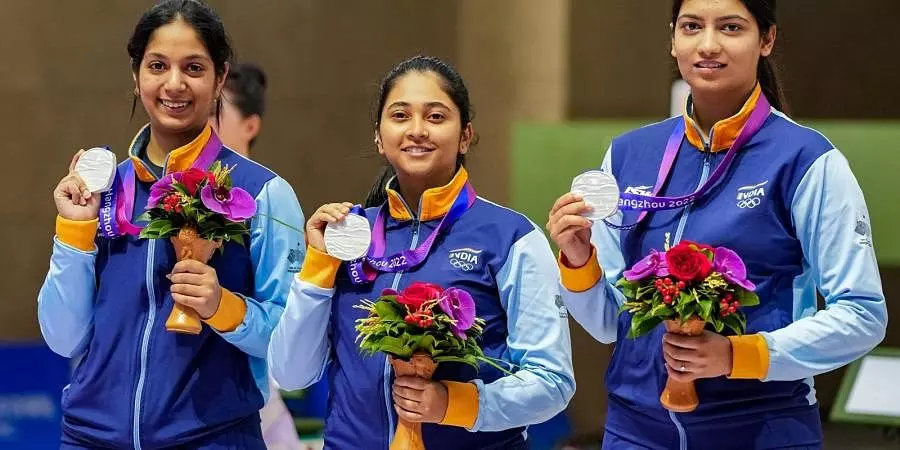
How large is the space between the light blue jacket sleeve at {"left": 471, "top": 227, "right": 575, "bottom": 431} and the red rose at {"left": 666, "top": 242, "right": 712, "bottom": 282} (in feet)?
1.44

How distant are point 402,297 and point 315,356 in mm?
395

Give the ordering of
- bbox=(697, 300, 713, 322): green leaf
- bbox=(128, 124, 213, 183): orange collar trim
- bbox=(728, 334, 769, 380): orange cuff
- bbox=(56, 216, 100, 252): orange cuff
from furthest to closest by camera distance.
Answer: bbox=(128, 124, 213, 183): orange collar trim, bbox=(56, 216, 100, 252): orange cuff, bbox=(728, 334, 769, 380): orange cuff, bbox=(697, 300, 713, 322): green leaf

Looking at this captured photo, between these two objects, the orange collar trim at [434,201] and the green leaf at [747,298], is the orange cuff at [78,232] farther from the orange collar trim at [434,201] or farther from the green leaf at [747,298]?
the green leaf at [747,298]

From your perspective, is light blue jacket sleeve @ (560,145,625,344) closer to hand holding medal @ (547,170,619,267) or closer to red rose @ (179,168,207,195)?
hand holding medal @ (547,170,619,267)

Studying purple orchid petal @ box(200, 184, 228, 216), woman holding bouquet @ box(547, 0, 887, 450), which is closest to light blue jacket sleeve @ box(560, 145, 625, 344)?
woman holding bouquet @ box(547, 0, 887, 450)

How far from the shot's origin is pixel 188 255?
10.3 ft

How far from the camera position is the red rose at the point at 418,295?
111 inches

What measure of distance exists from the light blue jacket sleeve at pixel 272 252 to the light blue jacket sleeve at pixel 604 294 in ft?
2.25

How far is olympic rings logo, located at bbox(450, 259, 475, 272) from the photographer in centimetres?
306

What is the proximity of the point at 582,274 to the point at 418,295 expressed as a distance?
1.26ft

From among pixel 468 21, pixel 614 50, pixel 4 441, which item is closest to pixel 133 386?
pixel 4 441

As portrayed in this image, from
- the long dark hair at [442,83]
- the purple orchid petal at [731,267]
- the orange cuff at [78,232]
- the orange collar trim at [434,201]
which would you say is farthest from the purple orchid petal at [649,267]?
the orange cuff at [78,232]

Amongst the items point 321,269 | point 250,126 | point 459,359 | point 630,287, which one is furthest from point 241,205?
point 250,126

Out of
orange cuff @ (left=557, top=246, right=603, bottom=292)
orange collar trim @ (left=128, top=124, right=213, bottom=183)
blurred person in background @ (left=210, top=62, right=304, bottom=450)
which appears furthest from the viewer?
blurred person in background @ (left=210, top=62, right=304, bottom=450)
